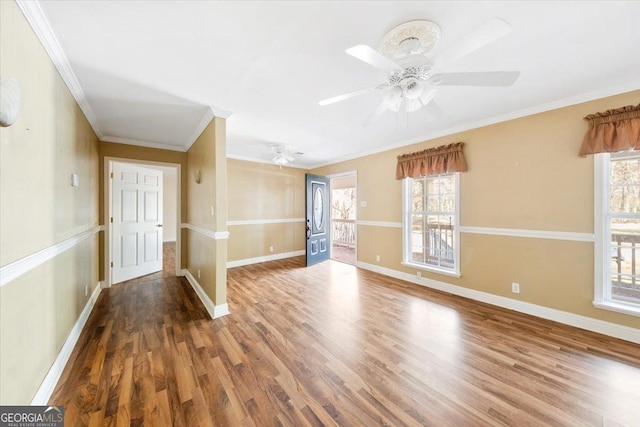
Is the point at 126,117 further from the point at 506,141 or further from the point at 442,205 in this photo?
the point at 506,141

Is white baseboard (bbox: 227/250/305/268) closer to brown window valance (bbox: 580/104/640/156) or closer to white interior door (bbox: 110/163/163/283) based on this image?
white interior door (bbox: 110/163/163/283)

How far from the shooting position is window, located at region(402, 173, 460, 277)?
3.43 meters

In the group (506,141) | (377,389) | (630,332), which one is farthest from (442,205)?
(377,389)

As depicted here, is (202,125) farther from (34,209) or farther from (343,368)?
(343,368)

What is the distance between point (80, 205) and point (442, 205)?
4702 mm

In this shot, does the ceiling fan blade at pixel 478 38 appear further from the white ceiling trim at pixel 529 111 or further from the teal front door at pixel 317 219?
the teal front door at pixel 317 219

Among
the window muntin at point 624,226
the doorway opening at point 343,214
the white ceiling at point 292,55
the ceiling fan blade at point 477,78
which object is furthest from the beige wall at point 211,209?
the doorway opening at point 343,214

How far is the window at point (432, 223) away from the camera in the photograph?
3.43m

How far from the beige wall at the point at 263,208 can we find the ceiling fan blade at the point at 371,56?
414 cm

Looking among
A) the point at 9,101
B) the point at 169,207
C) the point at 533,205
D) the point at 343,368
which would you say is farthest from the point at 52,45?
the point at 169,207

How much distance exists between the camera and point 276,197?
5.64m

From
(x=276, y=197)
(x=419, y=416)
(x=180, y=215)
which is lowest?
(x=419, y=416)

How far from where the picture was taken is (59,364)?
173 cm

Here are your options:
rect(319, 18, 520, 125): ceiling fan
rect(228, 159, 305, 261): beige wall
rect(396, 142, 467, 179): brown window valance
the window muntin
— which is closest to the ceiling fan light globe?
rect(319, 18, 520, 125): ceiling fan
